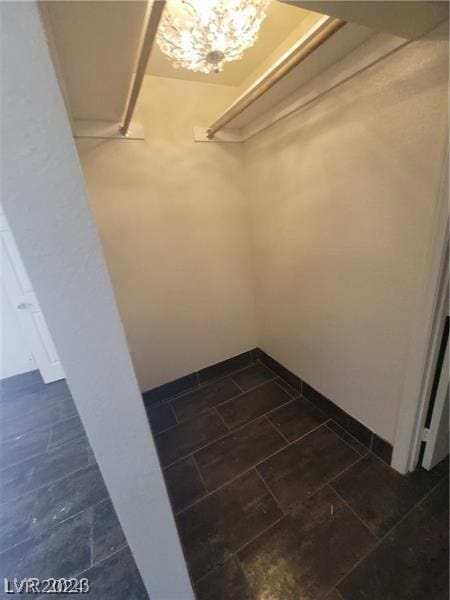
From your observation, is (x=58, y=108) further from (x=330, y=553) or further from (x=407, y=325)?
(x=330, y=553)

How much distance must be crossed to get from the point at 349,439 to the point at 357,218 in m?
1.32

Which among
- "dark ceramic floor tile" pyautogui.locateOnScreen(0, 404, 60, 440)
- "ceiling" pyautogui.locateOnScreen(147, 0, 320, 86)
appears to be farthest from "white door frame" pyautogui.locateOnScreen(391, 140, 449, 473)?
"dark ceramic floor tile" pyautogui.locateOnScreen(0, 404, 60, 440)

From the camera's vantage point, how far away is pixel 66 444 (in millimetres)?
1863

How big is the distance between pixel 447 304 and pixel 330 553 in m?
1.16

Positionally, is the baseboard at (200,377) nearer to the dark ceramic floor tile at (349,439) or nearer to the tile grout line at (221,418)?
the tile grout line at (221,418)

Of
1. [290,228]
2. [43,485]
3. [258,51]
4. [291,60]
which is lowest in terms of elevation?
[43,485]

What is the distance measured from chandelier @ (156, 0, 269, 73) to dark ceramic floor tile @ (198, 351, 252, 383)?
2.01 meters

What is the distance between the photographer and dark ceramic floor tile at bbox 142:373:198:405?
6.83 ft

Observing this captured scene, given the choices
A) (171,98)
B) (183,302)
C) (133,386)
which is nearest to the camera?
(133,386)

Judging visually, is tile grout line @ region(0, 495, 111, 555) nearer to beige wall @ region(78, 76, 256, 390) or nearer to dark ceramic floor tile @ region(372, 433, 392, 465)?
beige wall @ region(78, 76, 256, 390)

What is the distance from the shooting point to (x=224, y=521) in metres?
1.25

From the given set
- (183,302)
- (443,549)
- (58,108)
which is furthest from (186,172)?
(443,549)

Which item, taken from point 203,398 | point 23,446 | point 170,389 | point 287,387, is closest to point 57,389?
point 23,446

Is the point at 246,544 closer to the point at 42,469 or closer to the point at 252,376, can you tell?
the point at 252,376
